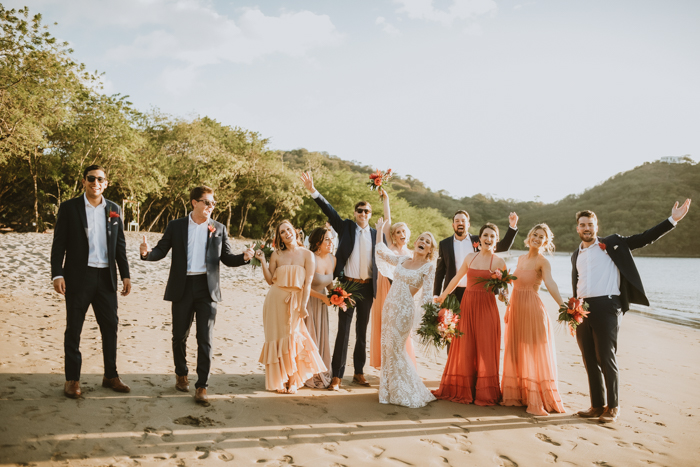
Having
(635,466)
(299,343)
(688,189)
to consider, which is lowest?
(635,466)

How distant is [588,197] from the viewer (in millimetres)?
107500

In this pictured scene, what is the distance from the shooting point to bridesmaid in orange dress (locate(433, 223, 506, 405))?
598 centimetres

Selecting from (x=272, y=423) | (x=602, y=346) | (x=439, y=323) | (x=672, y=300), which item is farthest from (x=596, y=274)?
(x=672, y=300)

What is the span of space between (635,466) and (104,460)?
477cm

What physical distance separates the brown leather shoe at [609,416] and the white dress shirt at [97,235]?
5.98 m

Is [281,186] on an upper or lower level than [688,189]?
lower

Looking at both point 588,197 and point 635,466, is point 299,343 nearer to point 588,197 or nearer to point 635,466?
point 635,466

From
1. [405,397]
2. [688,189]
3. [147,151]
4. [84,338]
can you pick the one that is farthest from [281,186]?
[688,189]

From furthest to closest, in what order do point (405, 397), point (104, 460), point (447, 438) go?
point (405, 397), point (447, 438), point (104, 460)

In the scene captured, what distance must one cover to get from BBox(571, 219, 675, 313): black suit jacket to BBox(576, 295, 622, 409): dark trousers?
232 millimetres

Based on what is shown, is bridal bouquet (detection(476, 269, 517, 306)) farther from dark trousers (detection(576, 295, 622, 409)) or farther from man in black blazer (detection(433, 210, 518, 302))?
man in black blazer (detection(433, 210, 518, 302))

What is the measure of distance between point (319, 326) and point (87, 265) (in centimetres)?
294

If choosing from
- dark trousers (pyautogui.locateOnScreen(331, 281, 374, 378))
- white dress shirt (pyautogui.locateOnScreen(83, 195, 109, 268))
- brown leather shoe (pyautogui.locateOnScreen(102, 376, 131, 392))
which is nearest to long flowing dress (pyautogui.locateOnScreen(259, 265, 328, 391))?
dark trousers (pyautogui.locateOnScreen(331, 281, 374, 378))

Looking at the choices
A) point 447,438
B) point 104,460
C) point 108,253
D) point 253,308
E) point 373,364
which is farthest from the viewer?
point 253,308
